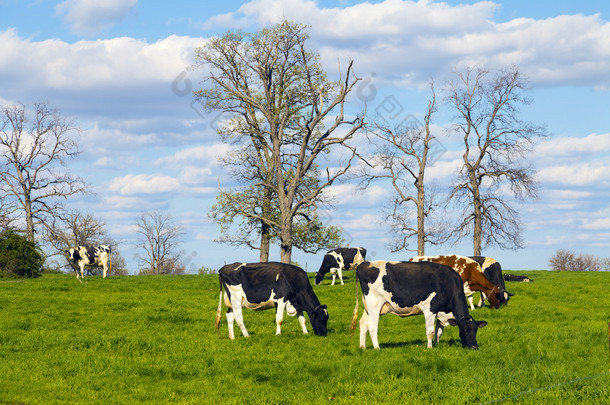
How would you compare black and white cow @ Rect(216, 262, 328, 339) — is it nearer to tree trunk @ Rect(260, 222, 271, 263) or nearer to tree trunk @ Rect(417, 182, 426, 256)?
tree trunk @ Rect(260, 222, 271, 263)

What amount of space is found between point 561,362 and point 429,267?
11.3 ft

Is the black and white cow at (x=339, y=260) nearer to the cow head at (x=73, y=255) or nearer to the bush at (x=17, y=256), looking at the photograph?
the cow head at (x=73, y=255)

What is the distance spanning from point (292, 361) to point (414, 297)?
3139mm

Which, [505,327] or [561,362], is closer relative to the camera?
[561,362]

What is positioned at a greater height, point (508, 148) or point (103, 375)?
point (508, 148)

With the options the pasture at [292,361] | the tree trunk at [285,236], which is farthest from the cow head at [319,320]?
the tree trunk at [285,236]

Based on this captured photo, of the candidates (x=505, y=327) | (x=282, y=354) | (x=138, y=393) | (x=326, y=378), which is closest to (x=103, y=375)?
(x=138, y=393)

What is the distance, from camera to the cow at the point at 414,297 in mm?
13375

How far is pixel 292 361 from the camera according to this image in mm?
12297

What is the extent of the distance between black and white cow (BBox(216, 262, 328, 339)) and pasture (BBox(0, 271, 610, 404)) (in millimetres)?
577

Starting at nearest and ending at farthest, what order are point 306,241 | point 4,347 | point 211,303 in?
1. point 4,347
2. point 211,303
3. point 306,241

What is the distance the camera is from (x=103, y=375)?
39.1 ft

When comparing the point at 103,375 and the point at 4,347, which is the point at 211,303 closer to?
the point at 4,347

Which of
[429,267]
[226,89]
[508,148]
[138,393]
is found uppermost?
[226,89]
